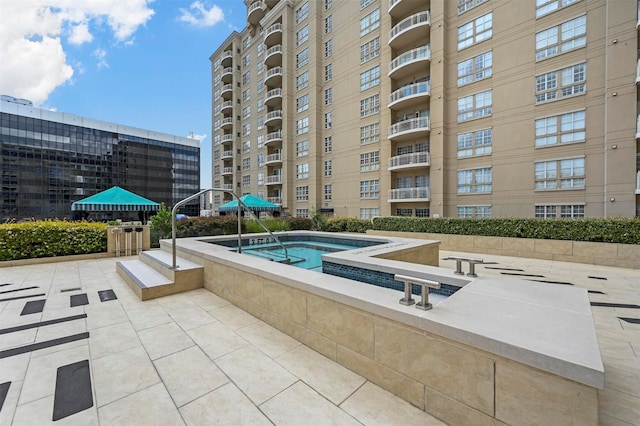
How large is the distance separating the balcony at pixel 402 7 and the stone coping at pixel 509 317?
19638mm

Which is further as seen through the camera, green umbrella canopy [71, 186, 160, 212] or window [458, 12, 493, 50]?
window [458, 12, 493, 50]

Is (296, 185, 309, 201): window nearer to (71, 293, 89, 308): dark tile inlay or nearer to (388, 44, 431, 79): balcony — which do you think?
(388, 44, 431, 79): balcony

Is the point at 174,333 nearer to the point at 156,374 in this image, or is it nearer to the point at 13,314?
the point at 156,374

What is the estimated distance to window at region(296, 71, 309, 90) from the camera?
23.8m

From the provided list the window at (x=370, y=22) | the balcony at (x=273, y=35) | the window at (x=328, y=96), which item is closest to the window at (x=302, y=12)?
the balcony at (x=273, y=35)

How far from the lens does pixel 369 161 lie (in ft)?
64.4

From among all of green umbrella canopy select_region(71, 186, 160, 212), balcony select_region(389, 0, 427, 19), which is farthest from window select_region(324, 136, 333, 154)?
green umbrella canopy select_region(71, 186, 160, 212)

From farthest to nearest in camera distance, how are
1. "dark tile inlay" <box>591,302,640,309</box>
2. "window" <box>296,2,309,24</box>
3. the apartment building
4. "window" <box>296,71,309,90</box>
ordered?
"window" <box>296,71,309,90</box>, "window" <box>296,2,309,24</box>, the apartment building, "dark tile inlay" <box>591,302,640,309</box>

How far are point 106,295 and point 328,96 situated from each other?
71.7ft

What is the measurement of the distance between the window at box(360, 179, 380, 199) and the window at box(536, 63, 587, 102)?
9.90 metres

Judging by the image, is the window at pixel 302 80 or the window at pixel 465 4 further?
the window at pixel 302 80

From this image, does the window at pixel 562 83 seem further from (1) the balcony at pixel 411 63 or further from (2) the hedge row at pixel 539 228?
(2) the hedge row at pixel 539 228

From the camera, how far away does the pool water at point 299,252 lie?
7064 mm

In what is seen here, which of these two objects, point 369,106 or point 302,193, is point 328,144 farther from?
point 302,193
